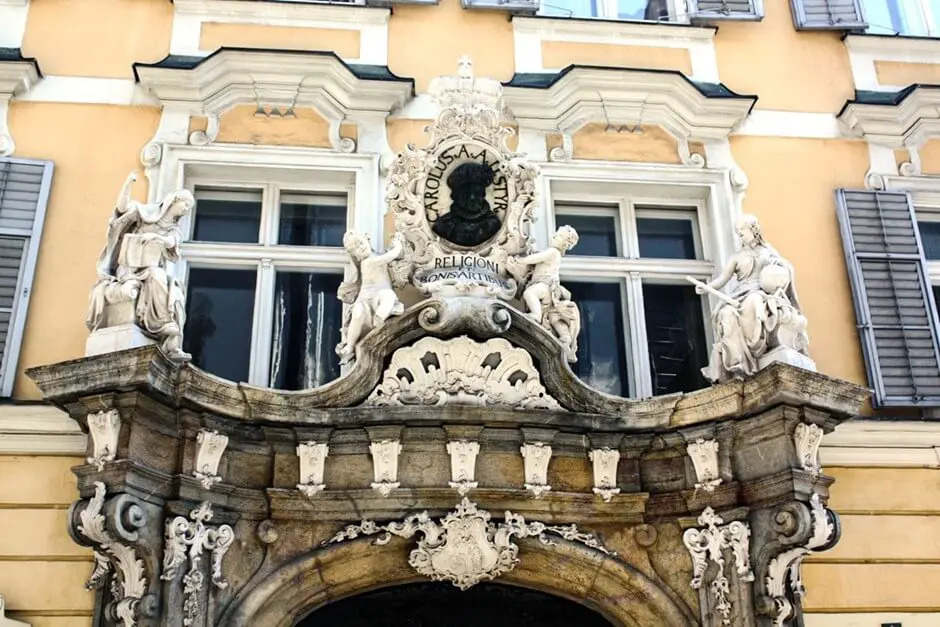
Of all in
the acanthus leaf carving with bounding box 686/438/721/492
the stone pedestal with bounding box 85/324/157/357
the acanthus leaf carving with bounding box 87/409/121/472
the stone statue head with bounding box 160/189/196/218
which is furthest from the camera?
the stone statue head with bounding box 160/189/196/218

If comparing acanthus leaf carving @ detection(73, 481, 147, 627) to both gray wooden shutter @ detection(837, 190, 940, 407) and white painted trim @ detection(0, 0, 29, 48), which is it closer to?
white painted trim @ detection(0, 0, 29, 48)

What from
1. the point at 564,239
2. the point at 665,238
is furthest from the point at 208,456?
the point at 665,238

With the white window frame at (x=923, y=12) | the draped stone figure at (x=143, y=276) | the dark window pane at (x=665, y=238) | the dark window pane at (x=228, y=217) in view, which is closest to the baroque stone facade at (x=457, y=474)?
the draped stone figure at (x=143, y=276)

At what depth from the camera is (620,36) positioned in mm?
8609

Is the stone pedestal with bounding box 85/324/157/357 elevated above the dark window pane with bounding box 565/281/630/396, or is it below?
below

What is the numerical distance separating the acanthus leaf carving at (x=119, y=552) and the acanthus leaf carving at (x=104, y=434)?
0.48 ft

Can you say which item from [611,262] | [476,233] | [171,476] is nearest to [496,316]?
[476,233]

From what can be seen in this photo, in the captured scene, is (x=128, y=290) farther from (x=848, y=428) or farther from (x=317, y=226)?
(x=848, y=428)

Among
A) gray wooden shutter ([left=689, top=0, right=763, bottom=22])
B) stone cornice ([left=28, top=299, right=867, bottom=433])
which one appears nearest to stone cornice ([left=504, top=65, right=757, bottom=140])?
gray wooden shutter ([left=689, top=0, right=763, bottom=22])

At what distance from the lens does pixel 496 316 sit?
6512 millimetres

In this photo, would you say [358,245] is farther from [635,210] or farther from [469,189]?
[635,210]

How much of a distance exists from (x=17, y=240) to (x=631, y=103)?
4630mm

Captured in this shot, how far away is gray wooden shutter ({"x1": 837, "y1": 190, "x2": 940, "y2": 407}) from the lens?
7.43 m

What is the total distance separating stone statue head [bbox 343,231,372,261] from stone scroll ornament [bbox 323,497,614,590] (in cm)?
173
